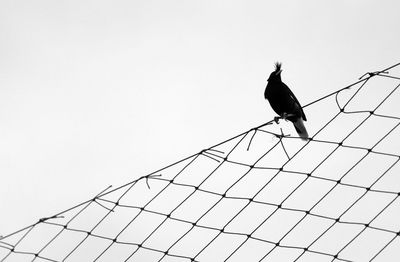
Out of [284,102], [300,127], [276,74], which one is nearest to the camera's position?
[300,127]

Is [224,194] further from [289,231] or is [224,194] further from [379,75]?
[379,75]

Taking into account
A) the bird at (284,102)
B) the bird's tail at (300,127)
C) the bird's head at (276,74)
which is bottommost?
the bird's tail at (300,127)

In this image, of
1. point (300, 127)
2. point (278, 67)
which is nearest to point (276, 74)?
point (278, 67)

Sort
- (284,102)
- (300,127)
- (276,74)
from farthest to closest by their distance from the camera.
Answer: (276,74), (284,102), (300,127)

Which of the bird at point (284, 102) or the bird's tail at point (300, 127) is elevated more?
the bird at point (284, 102)

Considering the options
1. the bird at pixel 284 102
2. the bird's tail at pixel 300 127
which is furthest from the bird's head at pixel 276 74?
the bird's tail at pixel 300 127

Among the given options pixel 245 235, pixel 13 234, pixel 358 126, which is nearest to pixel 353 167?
pixel 358 126

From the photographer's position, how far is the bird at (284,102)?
4.68 m

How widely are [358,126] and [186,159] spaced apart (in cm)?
61

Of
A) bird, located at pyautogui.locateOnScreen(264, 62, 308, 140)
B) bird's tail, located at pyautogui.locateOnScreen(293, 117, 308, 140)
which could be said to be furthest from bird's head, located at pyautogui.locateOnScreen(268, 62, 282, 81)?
bird's tail, located at pyautogui.locateOnScreen(293, 117, 308, 140)

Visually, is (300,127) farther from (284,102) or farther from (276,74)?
(276,74)

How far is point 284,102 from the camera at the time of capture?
4922mm

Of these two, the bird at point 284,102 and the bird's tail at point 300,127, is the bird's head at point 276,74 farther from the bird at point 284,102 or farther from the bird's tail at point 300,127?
the bird's tail at point 300,127

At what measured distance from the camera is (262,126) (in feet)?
8.71
